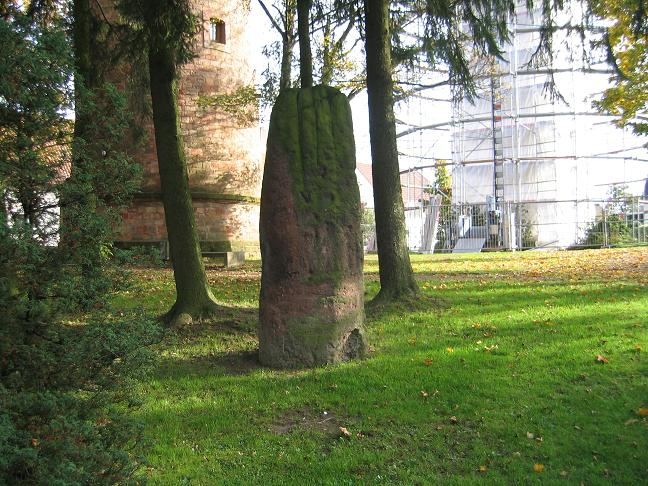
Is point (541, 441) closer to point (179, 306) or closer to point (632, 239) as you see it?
point (179, 306)

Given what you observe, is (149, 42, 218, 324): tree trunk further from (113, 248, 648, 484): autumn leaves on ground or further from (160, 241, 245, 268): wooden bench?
(160, 241, 245, 268): wooden bench

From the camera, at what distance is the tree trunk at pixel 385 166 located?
817 centimetres

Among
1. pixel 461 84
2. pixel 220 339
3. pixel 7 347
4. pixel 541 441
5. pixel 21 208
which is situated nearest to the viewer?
pixel 7 347

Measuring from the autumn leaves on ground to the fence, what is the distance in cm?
1632


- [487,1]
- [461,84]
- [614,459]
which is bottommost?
[614,459]

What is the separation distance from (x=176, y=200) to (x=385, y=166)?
2.94m

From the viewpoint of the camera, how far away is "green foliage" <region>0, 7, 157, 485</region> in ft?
7.34

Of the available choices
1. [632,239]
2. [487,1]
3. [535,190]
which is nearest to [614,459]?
[487,1]

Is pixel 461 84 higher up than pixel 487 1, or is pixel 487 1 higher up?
pixel 487 1

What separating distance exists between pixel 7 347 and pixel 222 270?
40.8ft

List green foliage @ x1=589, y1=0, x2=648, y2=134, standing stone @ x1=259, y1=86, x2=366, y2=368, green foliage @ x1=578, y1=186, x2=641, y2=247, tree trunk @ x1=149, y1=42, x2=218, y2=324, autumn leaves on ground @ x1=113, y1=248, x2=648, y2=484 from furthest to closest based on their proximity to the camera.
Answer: green foliage @ x1=578, y1=186, x2=641, y2=247 → green foliage @ x1=589, y1=0, x2=648, y2=134 → tree trunk @ x1=149, y1=42, x2=218, y2=324 → standing stone @ x1=259, y1=86, x2=366, y2=368 → autumn leaves on ground @ x1=113, y1=248, x2=648, y2=484

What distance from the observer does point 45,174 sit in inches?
98.6

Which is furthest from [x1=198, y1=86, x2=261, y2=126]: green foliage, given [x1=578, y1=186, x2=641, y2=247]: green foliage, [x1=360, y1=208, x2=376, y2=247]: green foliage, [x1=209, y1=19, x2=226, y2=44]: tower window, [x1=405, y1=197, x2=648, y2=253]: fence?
[x1=578, y1=186, x2=641, y2=247]: green foliage

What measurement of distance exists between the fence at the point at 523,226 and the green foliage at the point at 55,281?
881 inches
